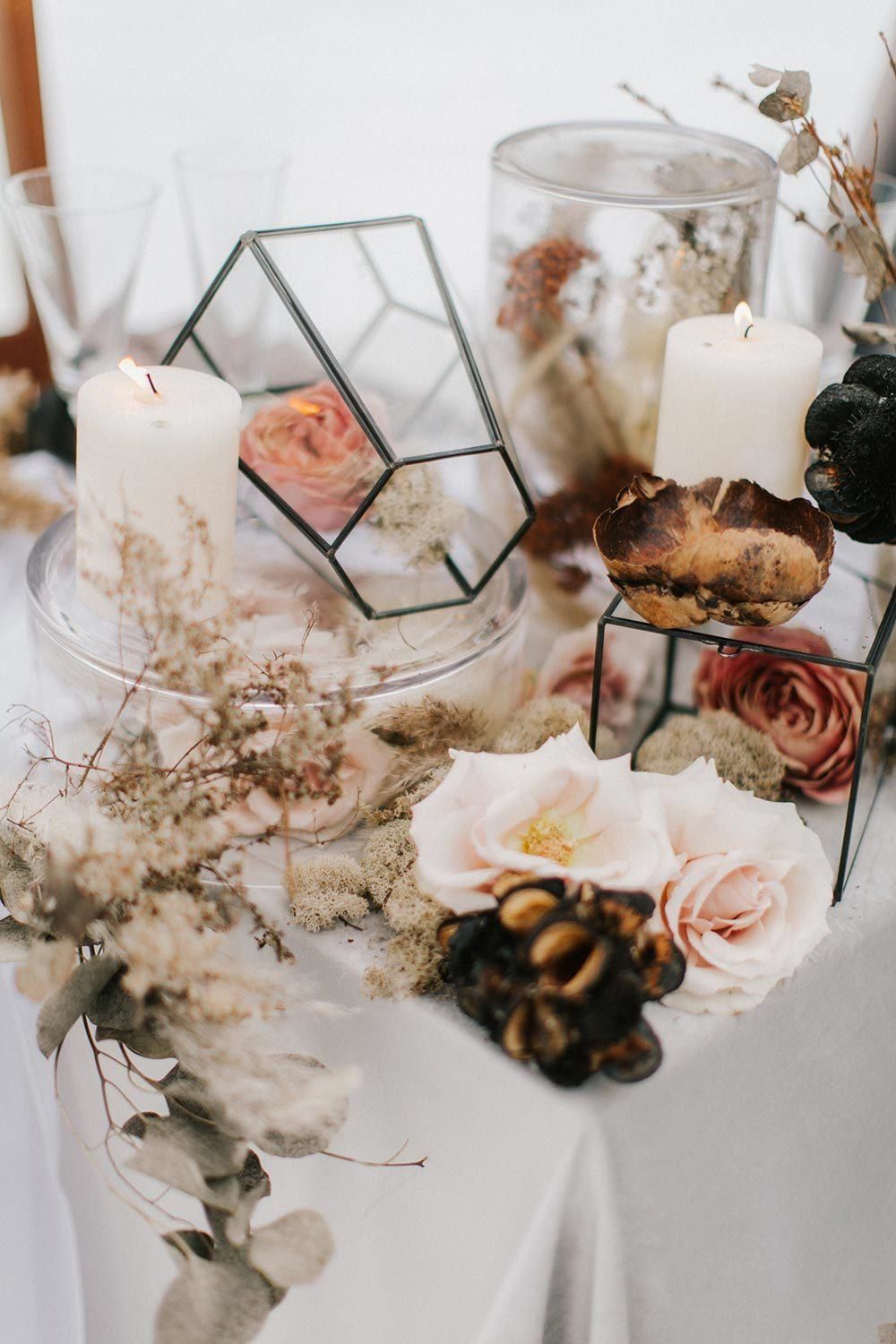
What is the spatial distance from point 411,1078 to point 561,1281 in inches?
3.9

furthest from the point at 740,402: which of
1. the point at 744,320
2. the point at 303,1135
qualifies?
the point at 303,1135

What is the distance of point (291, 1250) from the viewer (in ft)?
1.62

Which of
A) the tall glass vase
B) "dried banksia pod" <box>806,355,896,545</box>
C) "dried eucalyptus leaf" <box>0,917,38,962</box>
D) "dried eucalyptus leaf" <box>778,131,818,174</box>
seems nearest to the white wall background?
the tall glass vase

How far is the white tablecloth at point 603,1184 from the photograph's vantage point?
489 millimetres

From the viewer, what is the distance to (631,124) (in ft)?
2.49

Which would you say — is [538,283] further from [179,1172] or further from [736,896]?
[179,1172]

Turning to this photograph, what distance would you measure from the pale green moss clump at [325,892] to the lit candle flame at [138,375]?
0.22 m

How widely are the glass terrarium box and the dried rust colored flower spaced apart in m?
0.18

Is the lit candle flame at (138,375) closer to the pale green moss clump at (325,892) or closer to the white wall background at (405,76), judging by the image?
the pale green moss clump at (325,892)

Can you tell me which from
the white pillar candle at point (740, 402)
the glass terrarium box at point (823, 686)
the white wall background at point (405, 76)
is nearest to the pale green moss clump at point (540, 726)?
the glass terrarium box at point (823, 686)

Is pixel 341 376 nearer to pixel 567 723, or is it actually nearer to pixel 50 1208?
pixel 567 723

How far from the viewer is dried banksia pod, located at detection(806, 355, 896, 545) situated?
0.54m

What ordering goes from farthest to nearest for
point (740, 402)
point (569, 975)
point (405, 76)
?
1. point (405, 76)
2. point (740, 402)
3. point (569, 975)

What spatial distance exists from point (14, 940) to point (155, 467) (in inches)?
8.3
